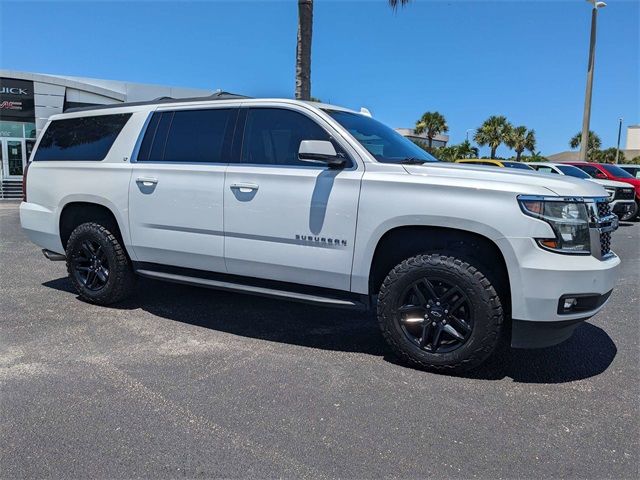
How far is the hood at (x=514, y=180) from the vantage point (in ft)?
10.8

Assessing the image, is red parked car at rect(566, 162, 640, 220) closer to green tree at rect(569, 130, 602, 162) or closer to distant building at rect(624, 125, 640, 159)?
green tree at rect(569, 130, 602, 162)

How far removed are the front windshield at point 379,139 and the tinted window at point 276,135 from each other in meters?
0.25

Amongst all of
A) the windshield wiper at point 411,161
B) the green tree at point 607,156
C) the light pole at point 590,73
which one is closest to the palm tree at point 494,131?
the green tree at point 607,156

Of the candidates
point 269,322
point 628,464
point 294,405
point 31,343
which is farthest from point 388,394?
point 31,343

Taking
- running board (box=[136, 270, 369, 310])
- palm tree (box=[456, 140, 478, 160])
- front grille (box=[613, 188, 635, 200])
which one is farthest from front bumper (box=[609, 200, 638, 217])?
palm tree (box=[456, 140, 478, 160])

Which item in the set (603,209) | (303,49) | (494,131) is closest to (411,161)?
(603,209)

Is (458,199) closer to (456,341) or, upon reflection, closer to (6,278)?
(456,341)

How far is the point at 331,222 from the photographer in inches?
150

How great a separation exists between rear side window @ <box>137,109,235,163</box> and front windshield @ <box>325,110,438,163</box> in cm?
99

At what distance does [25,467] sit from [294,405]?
1.43 metres

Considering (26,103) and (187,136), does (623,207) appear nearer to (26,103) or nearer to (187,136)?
(187,136)

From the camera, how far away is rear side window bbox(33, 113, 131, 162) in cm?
511

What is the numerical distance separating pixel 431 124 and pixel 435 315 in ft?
172

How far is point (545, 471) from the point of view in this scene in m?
2.52
